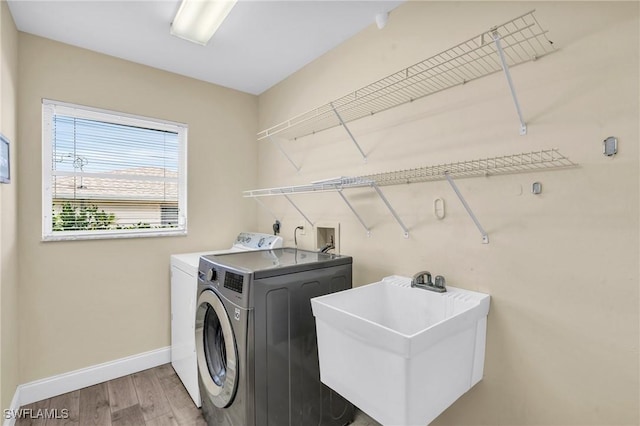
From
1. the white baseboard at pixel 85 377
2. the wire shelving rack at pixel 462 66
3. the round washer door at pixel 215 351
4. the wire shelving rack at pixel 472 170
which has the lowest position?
the white baseboard at pixel 85 377

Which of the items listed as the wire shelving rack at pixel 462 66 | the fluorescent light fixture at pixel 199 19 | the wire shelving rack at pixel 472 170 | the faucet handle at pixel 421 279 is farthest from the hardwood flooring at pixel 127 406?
the fluorescent light fixture at pixel 199 19

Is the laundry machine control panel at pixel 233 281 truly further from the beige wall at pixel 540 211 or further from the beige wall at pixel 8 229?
the beige wall at pixel 8 229

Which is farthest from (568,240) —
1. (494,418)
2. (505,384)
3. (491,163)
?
(494,418)

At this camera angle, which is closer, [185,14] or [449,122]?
[449,122]

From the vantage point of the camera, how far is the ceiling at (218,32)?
1786mm

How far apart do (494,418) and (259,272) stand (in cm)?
128

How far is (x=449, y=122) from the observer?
154 cm

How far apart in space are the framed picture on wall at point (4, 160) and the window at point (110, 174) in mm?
442

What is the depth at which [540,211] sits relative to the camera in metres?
1.24

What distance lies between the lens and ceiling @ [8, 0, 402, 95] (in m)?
1.79

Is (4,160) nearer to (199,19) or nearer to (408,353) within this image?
(199,19)

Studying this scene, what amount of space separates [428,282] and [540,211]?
1.96 ft

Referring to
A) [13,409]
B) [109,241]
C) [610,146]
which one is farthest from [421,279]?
[13,409]

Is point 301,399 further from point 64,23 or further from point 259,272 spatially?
point 64,23
